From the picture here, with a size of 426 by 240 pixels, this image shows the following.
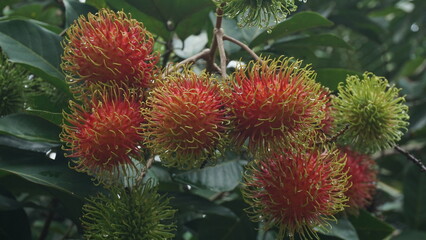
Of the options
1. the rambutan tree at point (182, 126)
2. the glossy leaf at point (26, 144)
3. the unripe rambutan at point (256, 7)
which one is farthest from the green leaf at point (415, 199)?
the glossy leaf at point (26, 144)

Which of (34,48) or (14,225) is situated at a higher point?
(34,48)

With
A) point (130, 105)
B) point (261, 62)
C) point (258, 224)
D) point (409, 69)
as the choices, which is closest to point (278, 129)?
point (261, 62)

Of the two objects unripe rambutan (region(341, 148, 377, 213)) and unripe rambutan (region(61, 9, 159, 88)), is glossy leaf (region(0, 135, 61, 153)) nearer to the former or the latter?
unripe rambutan (region(61, 9, 159, 88))

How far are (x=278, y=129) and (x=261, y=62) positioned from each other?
19cm

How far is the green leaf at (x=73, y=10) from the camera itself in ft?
5.44

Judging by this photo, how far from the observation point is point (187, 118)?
48.3 inches

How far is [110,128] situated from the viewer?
49.4 inches

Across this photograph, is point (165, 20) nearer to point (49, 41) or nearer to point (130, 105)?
point (49, 41)

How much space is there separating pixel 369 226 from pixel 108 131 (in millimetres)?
1012

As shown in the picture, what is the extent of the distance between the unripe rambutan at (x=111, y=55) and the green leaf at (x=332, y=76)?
598 millimetres

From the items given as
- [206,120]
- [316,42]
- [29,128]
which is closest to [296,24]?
[316,42]

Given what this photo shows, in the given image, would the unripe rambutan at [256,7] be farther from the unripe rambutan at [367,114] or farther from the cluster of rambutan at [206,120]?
the unripe rambutan at [367,114]

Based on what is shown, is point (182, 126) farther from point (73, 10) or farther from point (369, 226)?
point (369, 226)

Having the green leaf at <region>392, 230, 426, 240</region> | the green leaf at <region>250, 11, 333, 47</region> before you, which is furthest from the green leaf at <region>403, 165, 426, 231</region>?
the green leaf at <region>250, 11, 333, 47</region>
